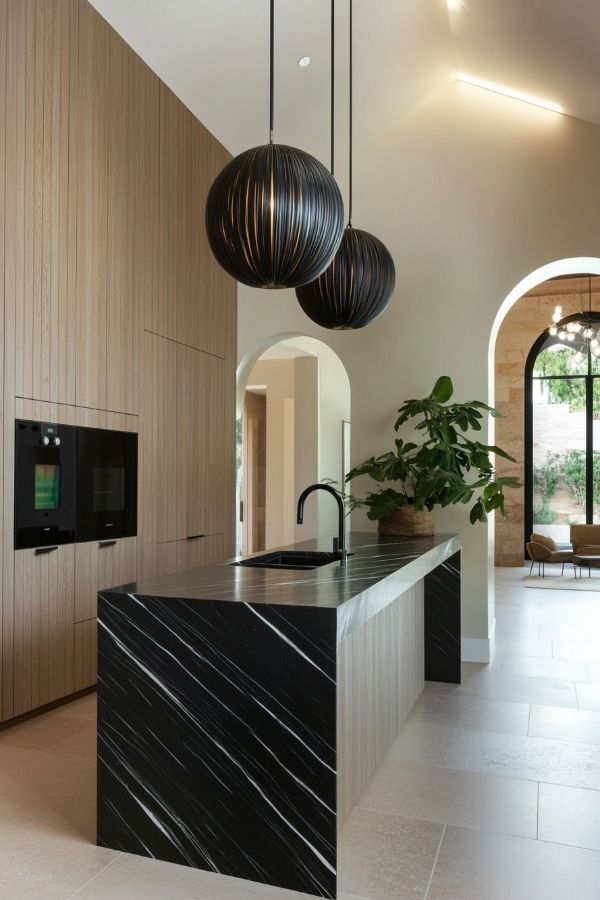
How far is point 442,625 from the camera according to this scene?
4.45m

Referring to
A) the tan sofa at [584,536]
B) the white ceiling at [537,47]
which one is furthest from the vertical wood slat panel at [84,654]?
the tan sofa at [584,536]

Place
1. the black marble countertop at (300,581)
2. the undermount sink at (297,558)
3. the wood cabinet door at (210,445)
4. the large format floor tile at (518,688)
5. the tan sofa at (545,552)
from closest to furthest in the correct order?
the black marble countertop at (300,581) < the undermount sink at (297,558) < the large format floor tile at (518,688) < the wood cabinet door at (210,445) < the tan sofa at (545,552)

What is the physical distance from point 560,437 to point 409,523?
770cm

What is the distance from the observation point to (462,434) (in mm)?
5211

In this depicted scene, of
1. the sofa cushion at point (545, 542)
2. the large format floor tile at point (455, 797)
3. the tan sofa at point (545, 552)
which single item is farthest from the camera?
the sofa cushion at point (545, 542)

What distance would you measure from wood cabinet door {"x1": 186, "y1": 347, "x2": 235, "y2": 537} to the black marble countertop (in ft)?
5.46

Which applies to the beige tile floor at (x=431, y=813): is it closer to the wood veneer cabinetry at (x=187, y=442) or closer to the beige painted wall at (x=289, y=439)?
the wood veneer cabinetry at (x=187, y=442)

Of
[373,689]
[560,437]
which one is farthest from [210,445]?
[560,437]

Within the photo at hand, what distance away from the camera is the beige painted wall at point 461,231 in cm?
509

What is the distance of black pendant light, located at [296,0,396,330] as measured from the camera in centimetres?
343

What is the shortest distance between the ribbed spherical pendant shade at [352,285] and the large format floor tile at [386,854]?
6.99 ft

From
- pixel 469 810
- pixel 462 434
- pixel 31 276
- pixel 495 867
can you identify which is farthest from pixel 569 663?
pixel 31 276

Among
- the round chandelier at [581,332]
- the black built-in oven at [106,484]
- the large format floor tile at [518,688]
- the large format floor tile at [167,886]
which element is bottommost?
the large format floor tile at [518,688]

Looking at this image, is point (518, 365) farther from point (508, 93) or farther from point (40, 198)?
point (40, 198)
